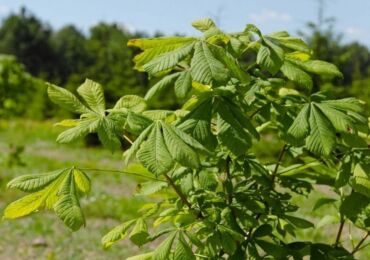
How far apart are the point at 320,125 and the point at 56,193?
0.67 m

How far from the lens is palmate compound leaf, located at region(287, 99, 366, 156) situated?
1.38 metres

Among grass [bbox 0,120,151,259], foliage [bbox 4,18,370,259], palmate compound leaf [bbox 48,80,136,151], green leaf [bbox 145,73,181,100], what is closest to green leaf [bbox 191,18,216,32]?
foliage [bbox 4,18,370,259]

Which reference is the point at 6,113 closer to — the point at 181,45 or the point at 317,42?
the point at 181,45

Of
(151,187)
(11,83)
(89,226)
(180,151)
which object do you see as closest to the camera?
(180,151)

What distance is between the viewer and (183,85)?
139 cm

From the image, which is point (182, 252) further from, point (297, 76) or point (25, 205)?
point (297, 76)

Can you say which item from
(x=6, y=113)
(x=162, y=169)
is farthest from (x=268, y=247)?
(x=6, y=113)

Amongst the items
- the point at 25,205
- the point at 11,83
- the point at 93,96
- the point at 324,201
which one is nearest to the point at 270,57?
the point at 93,96

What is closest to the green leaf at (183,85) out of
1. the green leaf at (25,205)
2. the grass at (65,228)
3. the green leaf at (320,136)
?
the green leaf at (320,136)

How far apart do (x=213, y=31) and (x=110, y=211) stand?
24.2 ft

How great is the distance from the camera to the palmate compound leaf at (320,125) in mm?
1378

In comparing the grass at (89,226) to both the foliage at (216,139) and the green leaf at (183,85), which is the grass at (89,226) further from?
the green leaf at (183,85)

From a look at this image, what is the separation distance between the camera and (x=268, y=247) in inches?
63.6

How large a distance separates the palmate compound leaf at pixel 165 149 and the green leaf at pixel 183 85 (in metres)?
0.12
